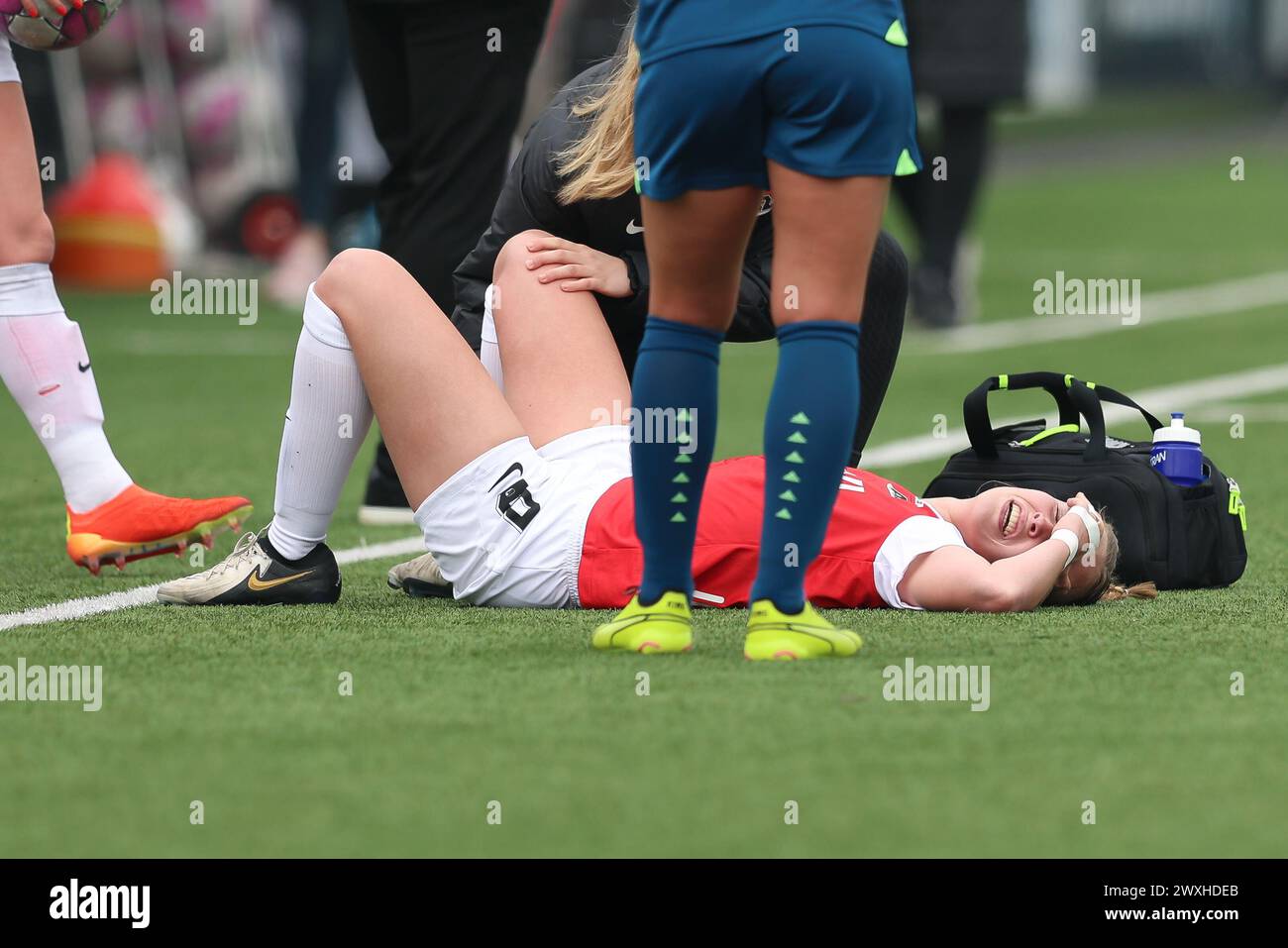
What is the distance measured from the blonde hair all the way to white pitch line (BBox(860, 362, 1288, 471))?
6.61 feet

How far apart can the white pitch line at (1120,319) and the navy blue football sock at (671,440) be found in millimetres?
5772

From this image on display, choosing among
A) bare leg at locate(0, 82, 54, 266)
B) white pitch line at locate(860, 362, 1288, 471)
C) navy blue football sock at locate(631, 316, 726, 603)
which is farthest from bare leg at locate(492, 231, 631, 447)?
white pitch line at locate(860, 362, 1288, 471)

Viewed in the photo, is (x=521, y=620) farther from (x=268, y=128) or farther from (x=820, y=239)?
(x=268, y=128)

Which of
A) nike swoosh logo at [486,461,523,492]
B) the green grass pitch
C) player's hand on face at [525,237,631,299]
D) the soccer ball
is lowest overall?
the green grass pitch

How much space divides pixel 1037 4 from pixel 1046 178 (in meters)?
9.35

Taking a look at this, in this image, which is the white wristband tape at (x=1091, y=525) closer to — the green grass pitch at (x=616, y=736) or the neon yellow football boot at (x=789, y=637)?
the green grass pitch at (x=616, y=736)

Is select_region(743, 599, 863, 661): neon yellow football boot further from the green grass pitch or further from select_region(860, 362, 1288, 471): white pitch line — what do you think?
select_region(860, 362, 1288, 471): white pitch line

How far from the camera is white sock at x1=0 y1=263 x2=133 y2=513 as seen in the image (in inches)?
183

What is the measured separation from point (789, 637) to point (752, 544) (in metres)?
0.53

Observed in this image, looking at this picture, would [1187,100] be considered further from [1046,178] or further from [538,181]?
→ [538,181]

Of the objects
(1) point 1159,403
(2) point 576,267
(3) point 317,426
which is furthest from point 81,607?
(1) point 1159,403

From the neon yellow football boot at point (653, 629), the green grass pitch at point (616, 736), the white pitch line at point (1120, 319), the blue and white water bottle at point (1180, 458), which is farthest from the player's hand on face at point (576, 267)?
the white pitch line at point (1120, 319)
